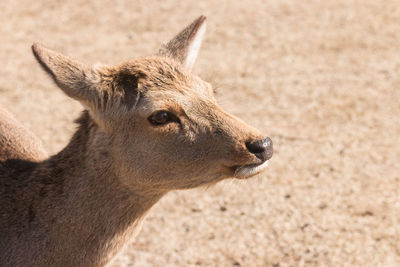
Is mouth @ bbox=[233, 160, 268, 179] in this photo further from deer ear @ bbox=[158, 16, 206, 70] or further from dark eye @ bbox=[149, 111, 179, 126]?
deer ear @ bbox=[158, 16, 206, 70]

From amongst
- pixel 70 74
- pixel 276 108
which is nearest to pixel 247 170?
pixel 70 74

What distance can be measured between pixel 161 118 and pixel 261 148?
0.70 meters

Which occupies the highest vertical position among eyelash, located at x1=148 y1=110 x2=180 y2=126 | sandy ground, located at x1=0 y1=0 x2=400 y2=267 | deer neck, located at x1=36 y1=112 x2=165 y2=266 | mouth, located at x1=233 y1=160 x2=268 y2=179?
eyelash, located at x1=148 y1=110 x2=180 y2=126

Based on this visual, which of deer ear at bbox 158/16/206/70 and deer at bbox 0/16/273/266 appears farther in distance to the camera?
deer ear at bbox 158/16/206/70

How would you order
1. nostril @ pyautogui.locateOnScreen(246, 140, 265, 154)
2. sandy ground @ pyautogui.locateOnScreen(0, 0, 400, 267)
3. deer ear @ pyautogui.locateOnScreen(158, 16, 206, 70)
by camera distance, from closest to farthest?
nostril @ pyautogui.locateOnScreen(246, 140, 265, 154), deer ear @ pyautogui.locateOnScreen(158, 16, 206, 70), sandy ground @ pyautogui.locateOnScreen(0, 0, 400, 267)

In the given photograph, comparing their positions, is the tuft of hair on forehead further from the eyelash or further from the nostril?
the nostril

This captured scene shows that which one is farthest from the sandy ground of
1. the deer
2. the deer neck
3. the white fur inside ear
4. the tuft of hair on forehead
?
the deer neck

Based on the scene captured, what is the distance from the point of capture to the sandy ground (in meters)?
5.80

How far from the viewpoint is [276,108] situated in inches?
323

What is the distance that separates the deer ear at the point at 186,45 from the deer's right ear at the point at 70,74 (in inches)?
34.0

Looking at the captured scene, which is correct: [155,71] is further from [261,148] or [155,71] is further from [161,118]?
[261,148]

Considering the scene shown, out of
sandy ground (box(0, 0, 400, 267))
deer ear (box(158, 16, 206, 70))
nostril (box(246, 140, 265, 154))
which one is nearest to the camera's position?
nostril (box(246, 140, 265, 154))

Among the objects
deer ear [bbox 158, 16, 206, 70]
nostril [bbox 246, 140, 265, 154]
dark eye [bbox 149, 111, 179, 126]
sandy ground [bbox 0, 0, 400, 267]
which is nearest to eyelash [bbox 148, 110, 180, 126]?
dark eye [bbox 149, 111, 179, 126]

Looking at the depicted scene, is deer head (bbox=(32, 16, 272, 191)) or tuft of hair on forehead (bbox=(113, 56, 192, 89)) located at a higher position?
tuft of hair on forehead (bbox=(113, 56, 192, 89))
